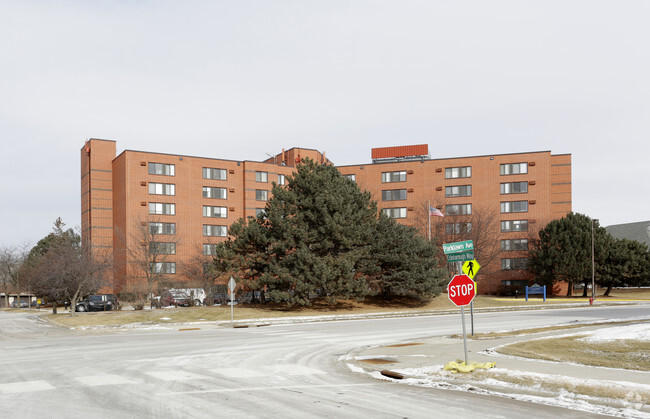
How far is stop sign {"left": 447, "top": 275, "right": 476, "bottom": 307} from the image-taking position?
12859 millimetres

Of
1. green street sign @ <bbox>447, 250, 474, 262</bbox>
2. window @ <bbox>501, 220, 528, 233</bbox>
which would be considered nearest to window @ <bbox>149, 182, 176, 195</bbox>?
window @ <bbox>501, 220, 528, 233</bbox>

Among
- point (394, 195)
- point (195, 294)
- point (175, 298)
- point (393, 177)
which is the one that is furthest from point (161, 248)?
point (393, 177)

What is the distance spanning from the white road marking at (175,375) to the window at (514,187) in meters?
73.0

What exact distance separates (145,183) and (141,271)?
1299cm

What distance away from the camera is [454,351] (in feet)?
54.1

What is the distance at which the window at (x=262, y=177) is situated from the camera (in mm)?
81625

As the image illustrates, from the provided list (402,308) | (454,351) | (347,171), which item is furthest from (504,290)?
(454,351)

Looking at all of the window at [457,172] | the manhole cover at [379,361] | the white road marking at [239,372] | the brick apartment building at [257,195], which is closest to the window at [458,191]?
the brick apartment building at [257,195]

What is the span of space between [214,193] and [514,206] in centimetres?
4168

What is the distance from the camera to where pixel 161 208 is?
243 ft

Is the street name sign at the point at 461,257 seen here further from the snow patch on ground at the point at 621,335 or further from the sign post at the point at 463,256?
the snow patch on ground at the point at 621,335

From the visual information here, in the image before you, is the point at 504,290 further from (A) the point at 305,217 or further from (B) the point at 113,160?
(B) the point at 113,160

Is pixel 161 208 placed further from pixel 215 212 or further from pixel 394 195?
pixel 394 195

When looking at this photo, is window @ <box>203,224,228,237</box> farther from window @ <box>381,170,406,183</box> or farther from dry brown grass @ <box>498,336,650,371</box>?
dry brown grass @ <box>498,336,650,371</box>
